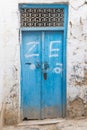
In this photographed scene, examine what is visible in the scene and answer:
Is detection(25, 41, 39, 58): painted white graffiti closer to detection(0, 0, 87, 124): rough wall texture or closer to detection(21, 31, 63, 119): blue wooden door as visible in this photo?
detection(21, 31, 63, 119): blue wooden door

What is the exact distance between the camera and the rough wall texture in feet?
25.0

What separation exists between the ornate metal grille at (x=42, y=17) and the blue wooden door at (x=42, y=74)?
7.6 inches

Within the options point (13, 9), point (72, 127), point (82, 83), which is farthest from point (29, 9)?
point (72, 127)

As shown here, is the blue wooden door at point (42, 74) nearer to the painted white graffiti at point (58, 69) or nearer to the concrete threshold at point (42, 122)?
the painted white graffiti at point (58, 69)

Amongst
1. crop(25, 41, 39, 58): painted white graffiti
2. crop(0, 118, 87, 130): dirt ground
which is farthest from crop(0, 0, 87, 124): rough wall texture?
crop(25, 41, 39, 58): painted white graffiti

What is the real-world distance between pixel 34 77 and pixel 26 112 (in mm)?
795

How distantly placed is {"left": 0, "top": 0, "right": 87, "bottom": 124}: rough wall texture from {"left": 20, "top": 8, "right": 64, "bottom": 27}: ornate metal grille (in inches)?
7.1

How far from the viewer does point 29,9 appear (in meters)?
7.74

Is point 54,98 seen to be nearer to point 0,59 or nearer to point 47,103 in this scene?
point 47,103

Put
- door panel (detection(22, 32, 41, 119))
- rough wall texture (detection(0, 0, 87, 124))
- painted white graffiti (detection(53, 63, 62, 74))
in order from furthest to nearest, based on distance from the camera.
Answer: painted white graffiti (detection(53, 63, 62, 74)) → door panel (detection(22, 32, 41, 119)) → rough wall texture (detection(0, 0, 87, 124))

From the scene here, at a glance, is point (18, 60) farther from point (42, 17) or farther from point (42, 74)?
point (42, 17)

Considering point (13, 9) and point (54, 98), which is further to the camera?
point (54, 98)

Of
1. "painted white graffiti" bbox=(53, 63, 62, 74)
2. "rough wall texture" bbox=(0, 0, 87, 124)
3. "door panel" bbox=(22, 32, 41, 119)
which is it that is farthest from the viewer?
"painted white graffiti" bbox=(53, 63, 62, 74)

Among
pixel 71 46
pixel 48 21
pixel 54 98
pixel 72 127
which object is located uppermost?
pixel 48 21
